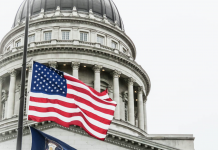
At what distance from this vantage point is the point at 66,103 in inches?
605

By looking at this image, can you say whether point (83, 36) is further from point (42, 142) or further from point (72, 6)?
point (42, 142)

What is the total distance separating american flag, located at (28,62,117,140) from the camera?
14.9 meters

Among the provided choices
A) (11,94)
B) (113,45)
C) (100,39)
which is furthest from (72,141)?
(113,45)

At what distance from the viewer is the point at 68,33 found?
51031mm

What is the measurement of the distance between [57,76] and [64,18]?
36232mm

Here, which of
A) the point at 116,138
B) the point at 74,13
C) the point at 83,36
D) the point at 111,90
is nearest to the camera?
the point at 116,138

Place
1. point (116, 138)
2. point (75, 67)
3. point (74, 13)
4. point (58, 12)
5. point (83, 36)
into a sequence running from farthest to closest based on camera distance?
point (58, 12) → point (74, 13) → point (83, 36) → point (75, 67) → point (116, 138)

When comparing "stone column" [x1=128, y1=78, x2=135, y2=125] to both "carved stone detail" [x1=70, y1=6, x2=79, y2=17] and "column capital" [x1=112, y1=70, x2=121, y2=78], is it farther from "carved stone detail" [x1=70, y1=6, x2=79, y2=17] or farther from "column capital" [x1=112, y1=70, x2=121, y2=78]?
"carved stone detail" [x1=70, y1=6, x2=79, y2=17]

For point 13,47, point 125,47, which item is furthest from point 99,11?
point 13,47

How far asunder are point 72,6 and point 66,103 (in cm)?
4019

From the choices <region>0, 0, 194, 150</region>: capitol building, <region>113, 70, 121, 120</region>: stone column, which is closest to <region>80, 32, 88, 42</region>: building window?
<region>0, 0, 194, 150</region>: capitol building

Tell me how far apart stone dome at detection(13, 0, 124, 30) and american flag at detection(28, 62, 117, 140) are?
39.1 meters

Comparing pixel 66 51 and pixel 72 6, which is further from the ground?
pixel 72 6

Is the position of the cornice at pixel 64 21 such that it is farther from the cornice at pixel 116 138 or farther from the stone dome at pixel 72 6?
the cornice at pixel 116 138
